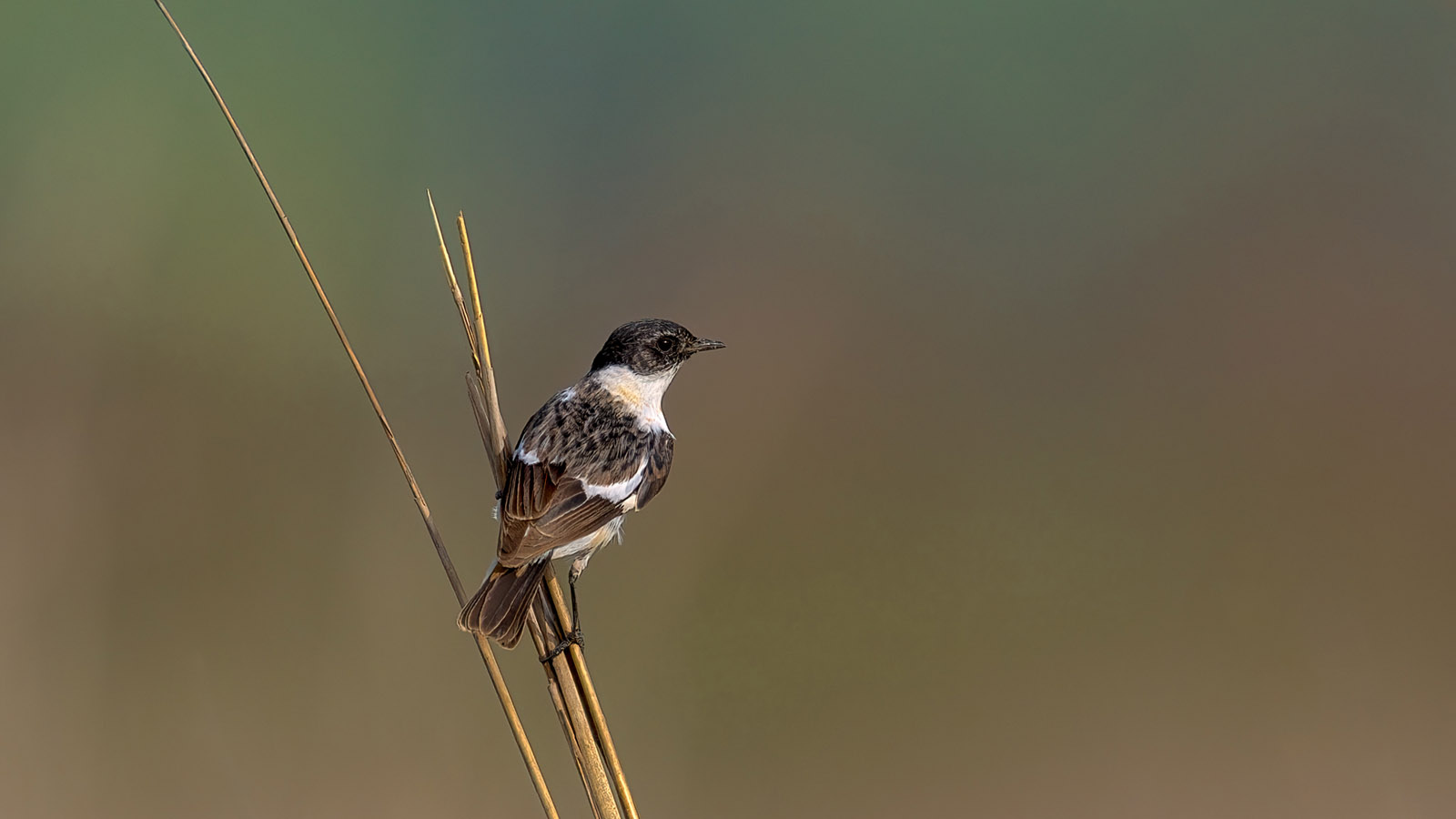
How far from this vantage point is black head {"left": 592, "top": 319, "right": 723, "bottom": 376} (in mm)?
1854

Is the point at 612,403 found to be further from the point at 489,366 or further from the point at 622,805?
the point at 622,805

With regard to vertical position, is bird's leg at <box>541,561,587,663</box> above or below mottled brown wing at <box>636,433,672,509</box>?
below

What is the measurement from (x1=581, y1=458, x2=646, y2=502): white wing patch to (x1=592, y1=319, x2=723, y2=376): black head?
213 millimetres

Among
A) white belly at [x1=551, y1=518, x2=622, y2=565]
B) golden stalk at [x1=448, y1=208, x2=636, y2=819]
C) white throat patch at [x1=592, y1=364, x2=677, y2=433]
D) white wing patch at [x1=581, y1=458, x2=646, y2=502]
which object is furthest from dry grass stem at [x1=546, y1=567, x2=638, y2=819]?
white throat patch at [x1=592, y1=364, x2=677, y2=433]

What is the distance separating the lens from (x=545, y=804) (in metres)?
1.24

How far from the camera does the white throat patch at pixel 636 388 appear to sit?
6.18 feet

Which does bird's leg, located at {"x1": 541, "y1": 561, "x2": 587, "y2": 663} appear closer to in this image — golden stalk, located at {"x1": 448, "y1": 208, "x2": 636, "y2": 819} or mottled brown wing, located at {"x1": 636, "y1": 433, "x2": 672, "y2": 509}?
golden stalk, located at {"x1": 448, "y1": 208, "x2": 636, "y2": 819}

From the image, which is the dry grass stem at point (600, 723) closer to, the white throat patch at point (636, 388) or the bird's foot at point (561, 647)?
the bird's foot at point (561, 647)

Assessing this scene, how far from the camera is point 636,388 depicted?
6.21 feet

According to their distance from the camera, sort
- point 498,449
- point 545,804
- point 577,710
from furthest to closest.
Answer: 1. point 498,449
2. point 577,710
3. point 545,804

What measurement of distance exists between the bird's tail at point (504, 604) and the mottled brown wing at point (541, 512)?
0.09 feet

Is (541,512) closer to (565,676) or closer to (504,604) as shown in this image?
(504,604)

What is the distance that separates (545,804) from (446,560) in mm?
335

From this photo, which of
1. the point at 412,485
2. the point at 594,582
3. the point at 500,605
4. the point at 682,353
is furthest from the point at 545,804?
the point at 594,582
